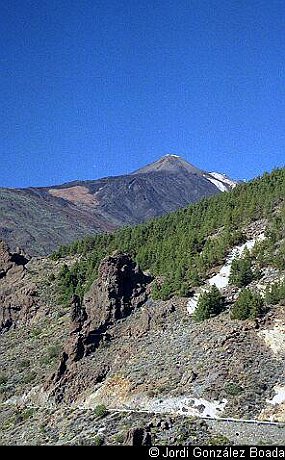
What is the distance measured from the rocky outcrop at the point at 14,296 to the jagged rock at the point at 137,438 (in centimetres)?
2820

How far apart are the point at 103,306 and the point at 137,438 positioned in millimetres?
20689

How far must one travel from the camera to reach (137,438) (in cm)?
2994

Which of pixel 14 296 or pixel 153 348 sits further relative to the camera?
pixel 14 296

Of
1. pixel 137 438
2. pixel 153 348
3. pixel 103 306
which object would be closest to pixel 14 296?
pixel 103 306

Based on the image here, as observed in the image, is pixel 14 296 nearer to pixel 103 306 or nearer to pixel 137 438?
pixel 103 306

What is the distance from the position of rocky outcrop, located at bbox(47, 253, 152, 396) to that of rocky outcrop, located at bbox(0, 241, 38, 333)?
8344 millimetres

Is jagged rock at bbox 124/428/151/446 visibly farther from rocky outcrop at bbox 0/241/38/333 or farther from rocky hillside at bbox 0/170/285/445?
rocky outcrop at bbox 0/241/38/333

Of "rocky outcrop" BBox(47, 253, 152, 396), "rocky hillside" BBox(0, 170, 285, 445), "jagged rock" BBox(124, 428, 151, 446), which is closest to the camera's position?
"jagged rock" BBox(124, 428, 151, 446)

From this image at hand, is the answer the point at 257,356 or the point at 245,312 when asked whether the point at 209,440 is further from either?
the point at 245,312

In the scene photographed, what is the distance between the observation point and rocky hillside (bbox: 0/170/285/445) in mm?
33812

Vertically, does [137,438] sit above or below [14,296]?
below

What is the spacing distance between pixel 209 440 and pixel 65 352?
683 inches

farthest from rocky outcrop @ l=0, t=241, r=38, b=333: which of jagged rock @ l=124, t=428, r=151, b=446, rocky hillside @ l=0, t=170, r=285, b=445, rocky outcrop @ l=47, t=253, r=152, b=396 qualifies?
jagged rock @ l=124, t=428, r=151, b=446

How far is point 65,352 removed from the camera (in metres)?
44.9
